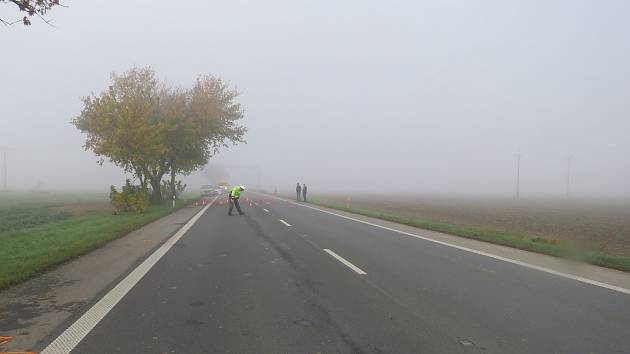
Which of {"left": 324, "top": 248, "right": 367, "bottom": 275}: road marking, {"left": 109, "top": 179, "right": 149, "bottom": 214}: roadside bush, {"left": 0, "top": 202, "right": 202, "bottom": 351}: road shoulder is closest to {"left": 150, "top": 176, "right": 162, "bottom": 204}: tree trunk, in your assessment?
{"left": 109, "top": 179, "right": 149, "bottom": 214}: roadside bush

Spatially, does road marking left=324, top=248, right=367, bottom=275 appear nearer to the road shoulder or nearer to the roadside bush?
the road shoulder

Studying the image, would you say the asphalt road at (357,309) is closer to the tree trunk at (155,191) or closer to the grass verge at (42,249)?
the grass verge at (42,249)

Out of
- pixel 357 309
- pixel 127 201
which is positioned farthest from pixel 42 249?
pixel 127 201

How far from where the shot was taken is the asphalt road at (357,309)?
445 cm

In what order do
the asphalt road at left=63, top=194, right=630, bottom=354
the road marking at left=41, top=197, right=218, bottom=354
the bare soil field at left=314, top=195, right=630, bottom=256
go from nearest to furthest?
the road marking at left=41, top=197, right=218, bottom=354, the asphalt road at left=63, top=194, right=630, bottom=354, the bare soil field at left=314, top=195, right=630, bottom=256

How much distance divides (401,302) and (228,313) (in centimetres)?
223

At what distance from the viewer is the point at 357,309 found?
5.62 m

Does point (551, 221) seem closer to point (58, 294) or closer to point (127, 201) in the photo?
point (127, 201)

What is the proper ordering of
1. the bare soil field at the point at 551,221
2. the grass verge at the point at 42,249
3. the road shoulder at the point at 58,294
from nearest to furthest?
the road shoulder at the point at 58,294
the grass verge at the point at 42,249
the bare soil field at the point at 551,221

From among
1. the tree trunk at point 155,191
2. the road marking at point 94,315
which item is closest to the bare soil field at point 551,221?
the road marking at point 94,315

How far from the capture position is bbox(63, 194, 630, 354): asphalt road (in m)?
4.45

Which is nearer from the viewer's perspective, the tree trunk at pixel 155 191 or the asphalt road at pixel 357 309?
the asphalt road at pixel 357 309

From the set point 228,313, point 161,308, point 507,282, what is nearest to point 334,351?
point 228,313

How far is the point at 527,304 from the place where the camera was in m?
6.00
